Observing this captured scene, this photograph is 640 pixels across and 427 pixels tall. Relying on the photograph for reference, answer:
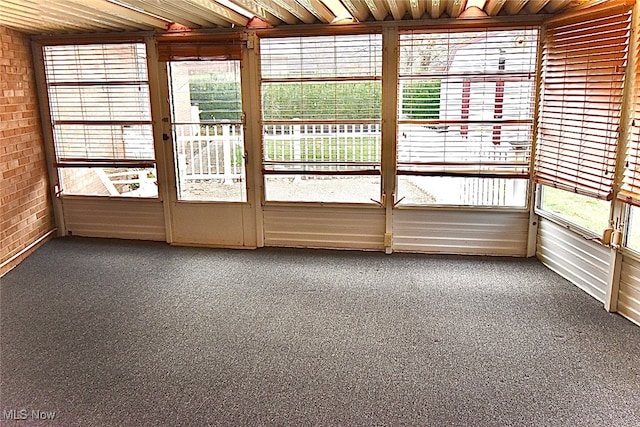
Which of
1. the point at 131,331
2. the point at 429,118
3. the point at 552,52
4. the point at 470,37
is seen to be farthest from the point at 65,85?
the point at 552,52

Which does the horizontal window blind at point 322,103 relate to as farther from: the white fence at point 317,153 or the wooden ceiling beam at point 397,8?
the wooden ceiling beam at point 397,8

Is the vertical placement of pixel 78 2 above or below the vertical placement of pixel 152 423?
above

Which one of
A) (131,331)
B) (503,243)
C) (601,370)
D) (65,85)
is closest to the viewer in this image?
(601,370)

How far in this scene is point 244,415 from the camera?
251cm

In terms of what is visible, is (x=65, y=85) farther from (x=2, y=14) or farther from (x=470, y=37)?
(x=470, y=37)

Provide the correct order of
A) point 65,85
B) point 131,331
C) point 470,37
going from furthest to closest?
1. point 65,85
2. point 470,37
3. point 131,331

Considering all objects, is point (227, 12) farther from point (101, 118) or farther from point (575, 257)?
point (575, 257)

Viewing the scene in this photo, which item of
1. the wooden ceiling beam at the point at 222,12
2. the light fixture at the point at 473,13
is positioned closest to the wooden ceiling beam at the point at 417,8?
the light fixture at the point at 473,13

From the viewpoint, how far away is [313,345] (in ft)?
10.5

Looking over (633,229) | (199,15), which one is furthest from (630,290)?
(199,15)

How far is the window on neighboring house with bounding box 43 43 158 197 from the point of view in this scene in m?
5.07

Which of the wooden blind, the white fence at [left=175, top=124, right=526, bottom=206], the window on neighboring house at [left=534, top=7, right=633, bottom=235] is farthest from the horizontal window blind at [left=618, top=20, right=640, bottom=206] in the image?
the wooden blind

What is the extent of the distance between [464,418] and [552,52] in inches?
121

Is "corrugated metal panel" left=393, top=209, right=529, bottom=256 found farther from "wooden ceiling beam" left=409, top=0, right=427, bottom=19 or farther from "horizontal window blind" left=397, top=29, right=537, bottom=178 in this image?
"wooden ceiling beam" left=409, top=0, right=427, bottom=19
